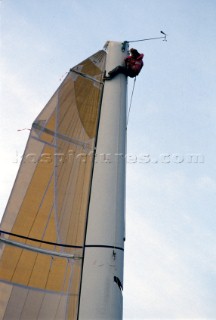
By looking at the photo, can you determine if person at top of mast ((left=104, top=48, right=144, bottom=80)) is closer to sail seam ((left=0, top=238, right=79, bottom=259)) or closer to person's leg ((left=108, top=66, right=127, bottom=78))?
person's leg ((left=108, top=66, right=127, bottom=78))

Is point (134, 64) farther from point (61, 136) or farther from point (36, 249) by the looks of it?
point (36, 249)

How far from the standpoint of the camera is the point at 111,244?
762 cm

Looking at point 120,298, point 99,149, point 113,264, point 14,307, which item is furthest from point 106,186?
point 14,307

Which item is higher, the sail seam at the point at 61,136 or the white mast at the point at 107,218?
the sail seam at the point at 61,136

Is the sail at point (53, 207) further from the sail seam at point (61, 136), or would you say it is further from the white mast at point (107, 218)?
the white mast at point (107, 218)

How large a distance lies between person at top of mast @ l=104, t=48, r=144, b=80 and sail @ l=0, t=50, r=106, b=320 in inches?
16.3

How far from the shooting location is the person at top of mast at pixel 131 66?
32.7ft

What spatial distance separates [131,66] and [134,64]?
94mm

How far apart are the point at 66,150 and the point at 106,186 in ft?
5.60

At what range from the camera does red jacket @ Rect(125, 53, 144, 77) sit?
396 inches

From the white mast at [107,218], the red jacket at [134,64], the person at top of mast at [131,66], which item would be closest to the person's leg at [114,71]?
the person at top of mast at [131,66]

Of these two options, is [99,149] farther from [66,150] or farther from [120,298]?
[120,298]

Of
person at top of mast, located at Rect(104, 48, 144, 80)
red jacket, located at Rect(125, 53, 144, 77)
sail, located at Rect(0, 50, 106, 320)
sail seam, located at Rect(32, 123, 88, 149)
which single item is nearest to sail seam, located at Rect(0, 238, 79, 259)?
sail, located at Rect(0, 50, 106, 320)

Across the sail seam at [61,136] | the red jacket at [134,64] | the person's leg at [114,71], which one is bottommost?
the sail seam at [61,136]
